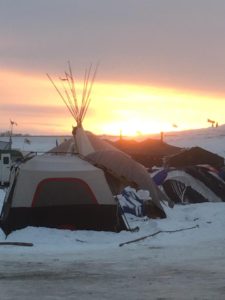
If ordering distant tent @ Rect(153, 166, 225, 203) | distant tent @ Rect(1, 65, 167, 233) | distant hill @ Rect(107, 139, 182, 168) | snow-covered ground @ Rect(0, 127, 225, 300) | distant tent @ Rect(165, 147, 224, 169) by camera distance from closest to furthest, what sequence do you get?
1. snow-covered ground @ Rect(0, 127, 225, 300)
2. distant tent @ Rect(1, 65, 167, 233)
3. distant tent @ Rect(153, 166, 225, 203)
4. distant tent @ Rect(165, 147, 224, 169)
5. distant hill @ Rect(107, 139, 182, 168)

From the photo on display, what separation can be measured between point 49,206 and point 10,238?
134cm

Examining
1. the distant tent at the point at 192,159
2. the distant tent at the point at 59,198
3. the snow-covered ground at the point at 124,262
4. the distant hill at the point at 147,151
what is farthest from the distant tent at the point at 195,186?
the distant hill at the point at 147,151

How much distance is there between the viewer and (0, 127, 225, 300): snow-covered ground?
8266mm

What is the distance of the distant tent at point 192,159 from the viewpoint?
31.4 m

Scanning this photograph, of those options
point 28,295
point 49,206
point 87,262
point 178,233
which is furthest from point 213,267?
point 49,206

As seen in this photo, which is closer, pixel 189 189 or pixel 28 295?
pixel 28 295

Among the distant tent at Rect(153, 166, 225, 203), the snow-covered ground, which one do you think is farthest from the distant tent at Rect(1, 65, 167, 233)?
the distant tent at Rect(153, 166, 225, 203)

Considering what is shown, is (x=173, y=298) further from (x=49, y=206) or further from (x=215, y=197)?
(x=215, y=197)

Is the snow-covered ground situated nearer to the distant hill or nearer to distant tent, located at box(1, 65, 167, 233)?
distant tent, located at box(1, 65, 167, 233)

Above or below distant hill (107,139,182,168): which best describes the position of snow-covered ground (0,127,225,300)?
below

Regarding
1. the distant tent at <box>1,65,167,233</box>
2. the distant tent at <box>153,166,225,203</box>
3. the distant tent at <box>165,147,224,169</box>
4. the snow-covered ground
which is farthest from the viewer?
the distant tent at <box>165,147,224,169</box>

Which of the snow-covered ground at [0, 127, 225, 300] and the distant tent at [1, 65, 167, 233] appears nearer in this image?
the snow-covered ground at [0, 127, 225, 300]

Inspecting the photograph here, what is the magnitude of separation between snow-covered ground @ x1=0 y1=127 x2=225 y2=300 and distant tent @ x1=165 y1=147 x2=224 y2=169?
14.0m

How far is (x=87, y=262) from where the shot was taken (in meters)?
10.9
